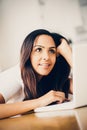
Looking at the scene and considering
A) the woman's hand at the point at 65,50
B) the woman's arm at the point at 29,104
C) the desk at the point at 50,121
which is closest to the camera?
the desk at the point at 50,121

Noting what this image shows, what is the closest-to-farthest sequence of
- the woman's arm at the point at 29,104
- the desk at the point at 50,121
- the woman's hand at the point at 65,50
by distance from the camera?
the desk at the point at 50,121 < the woman's arm at the point at 29,104 < the woman's hand at the point at 65,50

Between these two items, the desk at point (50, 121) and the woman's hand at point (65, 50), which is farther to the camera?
the woman's hand at point (65, 50)

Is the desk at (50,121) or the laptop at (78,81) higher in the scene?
the laptop at (78,81)

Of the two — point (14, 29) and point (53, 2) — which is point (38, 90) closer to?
point (14, 29)

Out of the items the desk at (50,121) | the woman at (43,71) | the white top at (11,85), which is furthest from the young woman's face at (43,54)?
the desk at (50,121)

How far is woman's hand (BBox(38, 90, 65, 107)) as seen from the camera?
1679mm

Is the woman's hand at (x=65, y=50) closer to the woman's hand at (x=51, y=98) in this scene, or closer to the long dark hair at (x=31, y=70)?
the long dark hair at (x=31, y=70)

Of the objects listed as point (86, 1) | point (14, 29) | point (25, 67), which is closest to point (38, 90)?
point (25, 67)

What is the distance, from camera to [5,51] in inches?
63.1

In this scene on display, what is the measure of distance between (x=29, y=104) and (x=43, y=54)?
1.20ft

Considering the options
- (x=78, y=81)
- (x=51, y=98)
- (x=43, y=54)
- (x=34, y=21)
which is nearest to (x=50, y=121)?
(x=51, y=98)

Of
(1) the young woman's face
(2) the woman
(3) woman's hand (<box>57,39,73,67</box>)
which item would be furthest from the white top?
(3) woman's hand (<box>57,39,73,67</box>)

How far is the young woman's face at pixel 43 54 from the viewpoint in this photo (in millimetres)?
1640

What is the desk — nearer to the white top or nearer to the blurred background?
the white top
